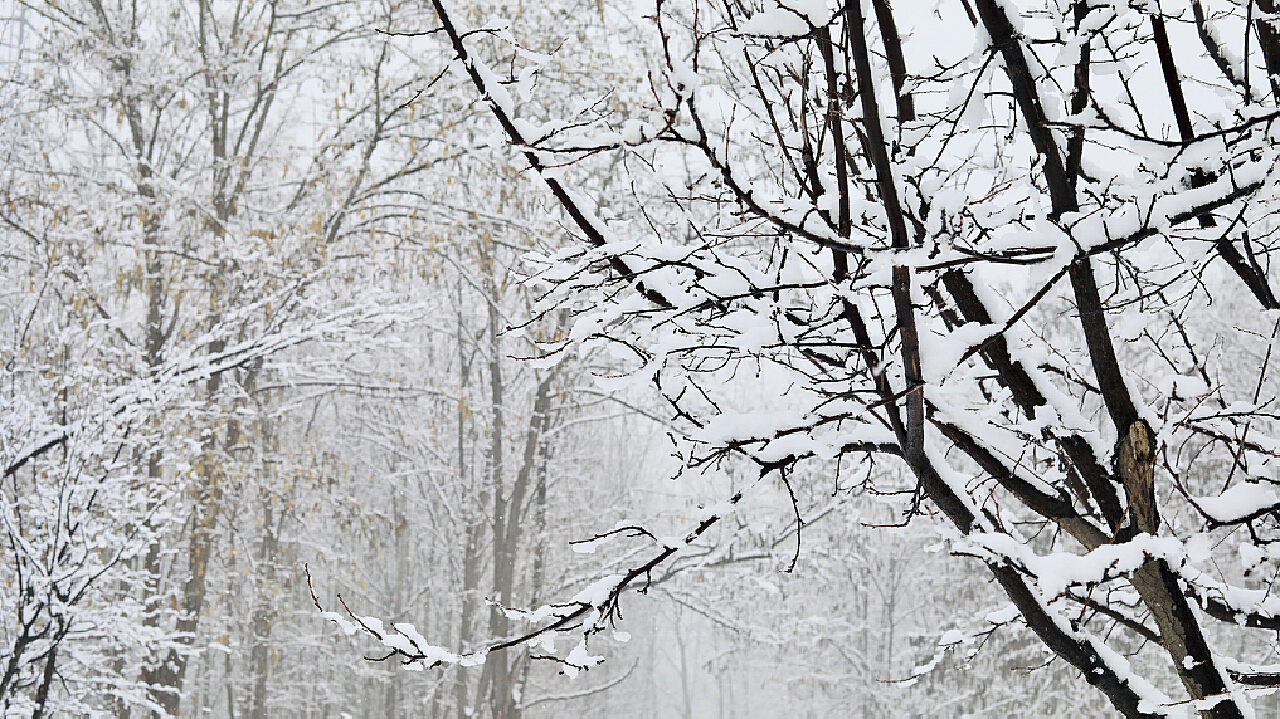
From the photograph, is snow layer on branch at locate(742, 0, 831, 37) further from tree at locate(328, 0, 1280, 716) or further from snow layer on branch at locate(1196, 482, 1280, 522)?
snow layer on branch at locate(1196, 482, 1280, 522)

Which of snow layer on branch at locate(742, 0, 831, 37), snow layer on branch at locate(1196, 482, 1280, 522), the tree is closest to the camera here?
snow layer on branch at locate(742, 0, 831, 37)

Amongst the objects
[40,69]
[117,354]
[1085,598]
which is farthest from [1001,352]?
[40,69]

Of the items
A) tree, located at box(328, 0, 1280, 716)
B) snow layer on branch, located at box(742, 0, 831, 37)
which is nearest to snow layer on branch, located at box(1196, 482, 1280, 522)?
tree, located at box(328, 0, 1280, 716)

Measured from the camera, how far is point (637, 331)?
2.34 meters

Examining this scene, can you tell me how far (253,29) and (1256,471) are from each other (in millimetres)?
8689

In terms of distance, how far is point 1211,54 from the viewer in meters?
2.42

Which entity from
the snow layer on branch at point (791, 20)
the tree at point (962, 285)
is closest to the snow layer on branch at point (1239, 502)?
the tree at point (962, 285)

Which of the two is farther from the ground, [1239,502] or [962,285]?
[962,285]

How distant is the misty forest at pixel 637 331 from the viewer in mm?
1822

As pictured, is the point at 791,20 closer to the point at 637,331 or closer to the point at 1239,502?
the point at 637,331

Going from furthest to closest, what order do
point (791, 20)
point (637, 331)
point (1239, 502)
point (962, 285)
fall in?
1. point (637, 331)
2. point (962, 285)
3. point (1239, 502)
4. point (791, 20)

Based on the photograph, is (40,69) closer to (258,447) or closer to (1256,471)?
(258,447)

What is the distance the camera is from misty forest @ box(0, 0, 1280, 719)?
182 cm

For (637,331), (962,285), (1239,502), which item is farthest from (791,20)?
(1239,502)
